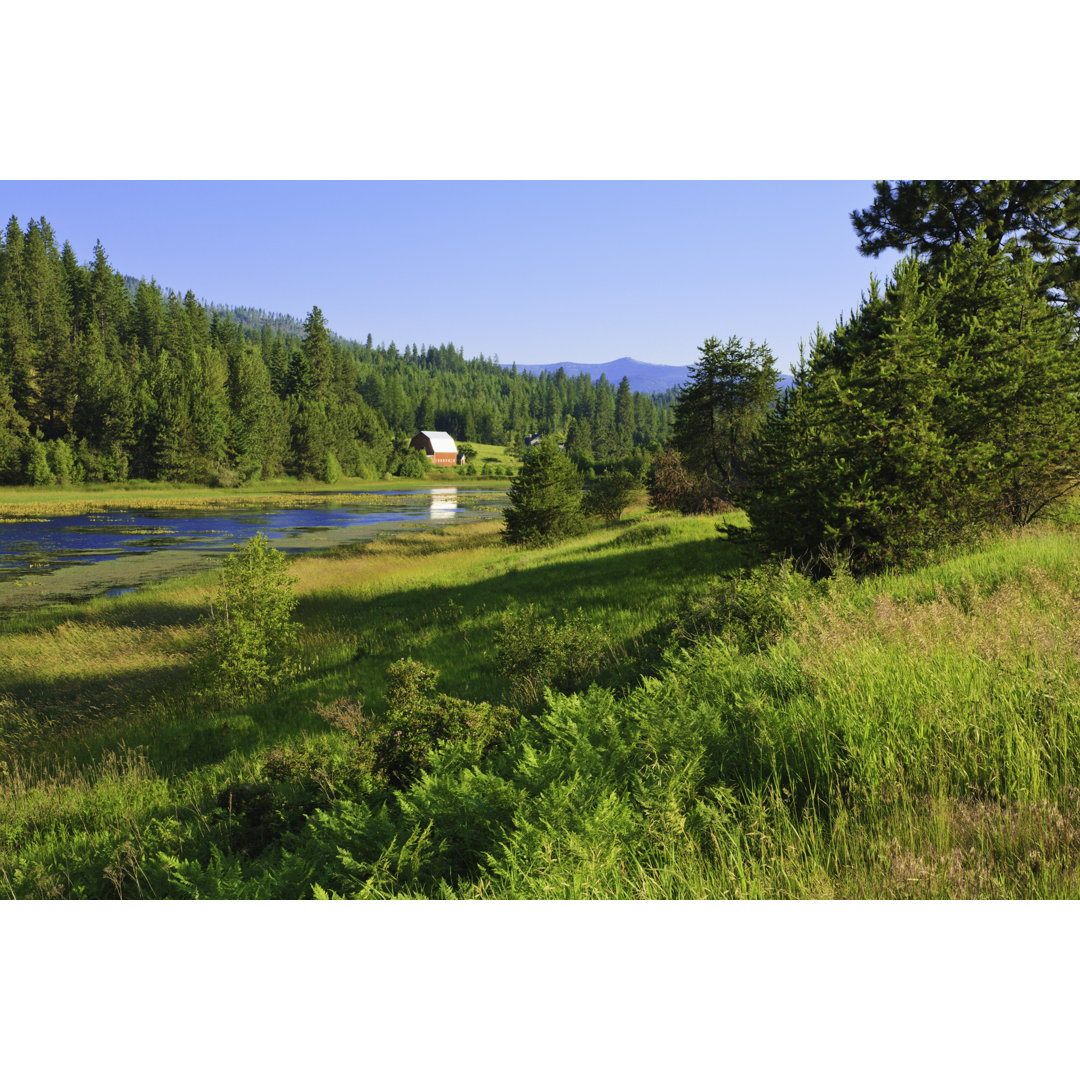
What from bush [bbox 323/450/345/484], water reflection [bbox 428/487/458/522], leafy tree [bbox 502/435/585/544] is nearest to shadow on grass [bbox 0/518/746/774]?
leafy tree [bbox 502/435/585/544]

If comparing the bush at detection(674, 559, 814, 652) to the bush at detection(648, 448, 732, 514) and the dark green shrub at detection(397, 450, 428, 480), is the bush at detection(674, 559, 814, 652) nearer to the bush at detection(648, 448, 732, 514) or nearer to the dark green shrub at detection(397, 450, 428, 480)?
the bush at detection(648, 448, 732, 514)

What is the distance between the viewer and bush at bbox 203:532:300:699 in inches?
481

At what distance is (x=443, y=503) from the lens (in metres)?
76.2

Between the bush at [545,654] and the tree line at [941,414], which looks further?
the tree line at [941,414]

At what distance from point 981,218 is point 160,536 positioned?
47197 millimetres

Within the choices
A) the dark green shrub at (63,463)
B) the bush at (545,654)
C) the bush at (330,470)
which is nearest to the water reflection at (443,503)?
the bush at (330,470)

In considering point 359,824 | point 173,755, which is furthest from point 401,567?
point 359,824

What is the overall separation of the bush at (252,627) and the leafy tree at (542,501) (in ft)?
63.9

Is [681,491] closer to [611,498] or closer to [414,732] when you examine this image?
[611,498]

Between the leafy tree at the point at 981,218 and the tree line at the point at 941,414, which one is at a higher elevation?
the leafy tree at the point at 981,218

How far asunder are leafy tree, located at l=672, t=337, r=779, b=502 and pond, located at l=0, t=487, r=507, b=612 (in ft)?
75.6

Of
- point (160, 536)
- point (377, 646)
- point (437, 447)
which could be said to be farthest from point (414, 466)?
point (377, 646)

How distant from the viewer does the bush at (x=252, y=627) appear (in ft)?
40.1

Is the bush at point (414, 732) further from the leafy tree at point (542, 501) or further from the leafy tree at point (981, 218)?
the leafy tree at point (542, 501)
